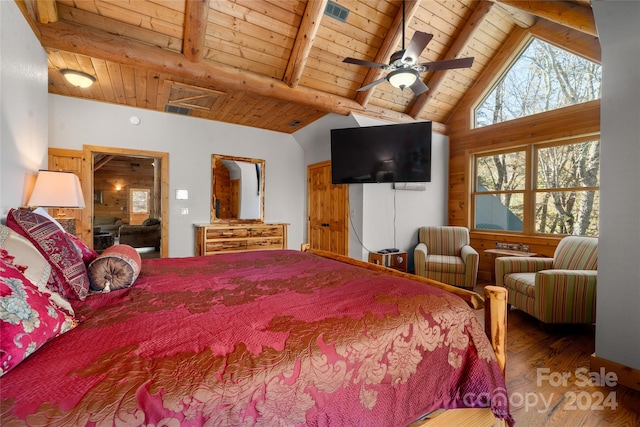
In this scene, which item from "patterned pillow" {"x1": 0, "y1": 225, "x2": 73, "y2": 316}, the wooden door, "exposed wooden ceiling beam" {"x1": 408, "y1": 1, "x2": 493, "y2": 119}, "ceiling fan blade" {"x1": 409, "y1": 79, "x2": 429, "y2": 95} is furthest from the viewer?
the wooden door

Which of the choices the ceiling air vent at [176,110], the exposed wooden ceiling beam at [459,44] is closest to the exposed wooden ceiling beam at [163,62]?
the ceiling air vent at [176,110]

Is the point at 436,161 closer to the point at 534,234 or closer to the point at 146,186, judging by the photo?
the point at 534,234

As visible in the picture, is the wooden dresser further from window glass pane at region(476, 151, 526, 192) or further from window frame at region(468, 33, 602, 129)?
window frame at region(468, 33, 602, 129)

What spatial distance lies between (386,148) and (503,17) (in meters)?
2.36

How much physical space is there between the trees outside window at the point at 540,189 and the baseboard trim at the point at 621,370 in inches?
89.8

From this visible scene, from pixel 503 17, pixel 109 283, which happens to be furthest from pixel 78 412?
pixel 503 17

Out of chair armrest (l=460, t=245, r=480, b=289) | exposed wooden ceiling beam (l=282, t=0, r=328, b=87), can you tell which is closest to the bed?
chair armrest (l=460, t=245, r=480, b=289)

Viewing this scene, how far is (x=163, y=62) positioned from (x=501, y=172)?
4.87 m

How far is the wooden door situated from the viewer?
4.73 meters

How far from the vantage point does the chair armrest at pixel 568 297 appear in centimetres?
254

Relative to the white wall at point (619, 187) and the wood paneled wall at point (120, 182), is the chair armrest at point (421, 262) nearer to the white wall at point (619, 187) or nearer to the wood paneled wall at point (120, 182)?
the white wall at point (619, 187)

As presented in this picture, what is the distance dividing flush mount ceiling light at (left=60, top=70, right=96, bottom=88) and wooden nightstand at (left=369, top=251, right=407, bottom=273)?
4199 millimetres

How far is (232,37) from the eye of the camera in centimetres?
313

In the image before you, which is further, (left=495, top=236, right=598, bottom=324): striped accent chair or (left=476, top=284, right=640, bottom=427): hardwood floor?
(left=495, top=236, right=598, bottom=324): striped accent chair
